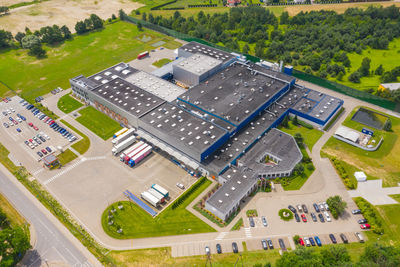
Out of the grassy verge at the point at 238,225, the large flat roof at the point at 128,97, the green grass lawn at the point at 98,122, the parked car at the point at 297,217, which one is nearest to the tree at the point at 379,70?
the parked car at the point at 297,217

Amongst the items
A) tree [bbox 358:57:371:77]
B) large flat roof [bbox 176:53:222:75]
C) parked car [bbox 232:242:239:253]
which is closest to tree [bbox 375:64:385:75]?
tree [bbox 358:57:371:77]

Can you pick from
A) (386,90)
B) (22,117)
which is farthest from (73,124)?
(386,90)

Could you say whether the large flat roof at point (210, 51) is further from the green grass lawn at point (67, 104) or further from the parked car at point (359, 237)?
the parked car at point (359, 237)

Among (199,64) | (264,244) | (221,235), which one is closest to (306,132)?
(264,244)

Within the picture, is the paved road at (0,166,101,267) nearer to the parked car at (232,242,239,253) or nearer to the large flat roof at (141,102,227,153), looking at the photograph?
the parked car at (232,242,239,253)

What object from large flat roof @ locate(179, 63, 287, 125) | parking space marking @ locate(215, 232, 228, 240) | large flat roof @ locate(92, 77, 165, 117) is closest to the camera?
parking space marking @ locate(215, 232, 228, 240)

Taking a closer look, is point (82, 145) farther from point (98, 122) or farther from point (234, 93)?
point (234, 93)
